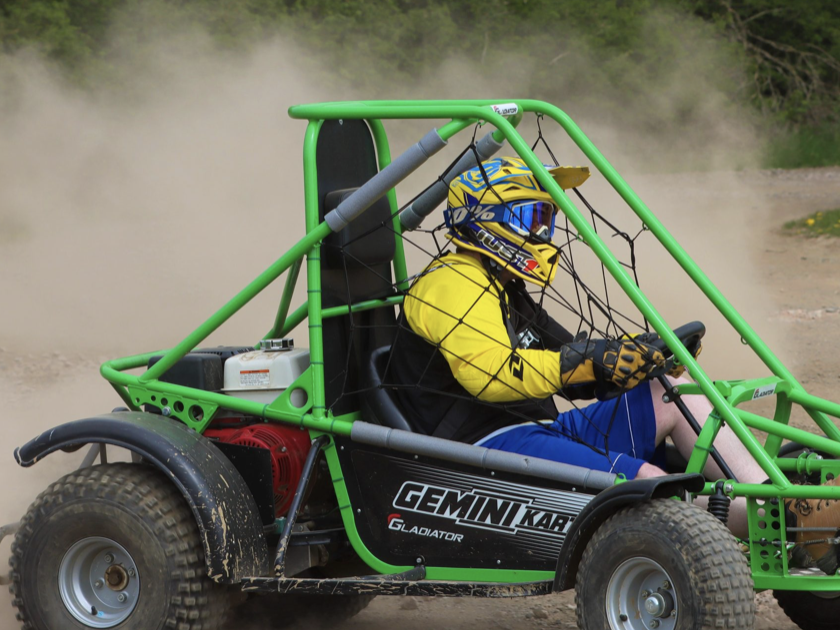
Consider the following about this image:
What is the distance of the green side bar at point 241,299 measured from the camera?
383cm

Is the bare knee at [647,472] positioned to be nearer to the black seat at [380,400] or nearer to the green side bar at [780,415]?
the green side bar at [780,415]

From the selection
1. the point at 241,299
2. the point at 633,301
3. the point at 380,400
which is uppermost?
the point at 241,299

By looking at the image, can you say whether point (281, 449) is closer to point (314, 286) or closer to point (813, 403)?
point (314, 286)

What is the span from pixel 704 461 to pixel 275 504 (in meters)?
1.44

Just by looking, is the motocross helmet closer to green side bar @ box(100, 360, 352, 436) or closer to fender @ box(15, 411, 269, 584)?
green side bar @ box(100, 360, 352, 436)

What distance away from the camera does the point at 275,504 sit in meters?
4.03

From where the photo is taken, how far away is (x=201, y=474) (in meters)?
3.80

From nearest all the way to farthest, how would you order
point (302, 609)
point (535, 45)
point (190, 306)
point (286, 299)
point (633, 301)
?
point (633, 301)
point (286, 299)
point (302, 609)
point (190, 306)
point (535, 45)

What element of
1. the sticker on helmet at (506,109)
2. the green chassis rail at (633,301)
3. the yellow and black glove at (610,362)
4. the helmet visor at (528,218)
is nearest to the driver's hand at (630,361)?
the yellow and black glove at (610,362)

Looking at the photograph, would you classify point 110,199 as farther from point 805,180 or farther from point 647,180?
point 805,180

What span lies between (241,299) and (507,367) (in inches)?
36.9

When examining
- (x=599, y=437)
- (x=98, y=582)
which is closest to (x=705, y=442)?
(x=599, y=437)

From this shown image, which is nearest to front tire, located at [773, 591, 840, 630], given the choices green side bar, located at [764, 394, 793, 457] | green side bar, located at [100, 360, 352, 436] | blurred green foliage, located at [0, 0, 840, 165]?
green side bar, located at [764, 394, 793, 457]

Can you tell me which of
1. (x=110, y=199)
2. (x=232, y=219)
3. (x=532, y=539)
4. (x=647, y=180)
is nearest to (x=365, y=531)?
(x=532, y=539)
